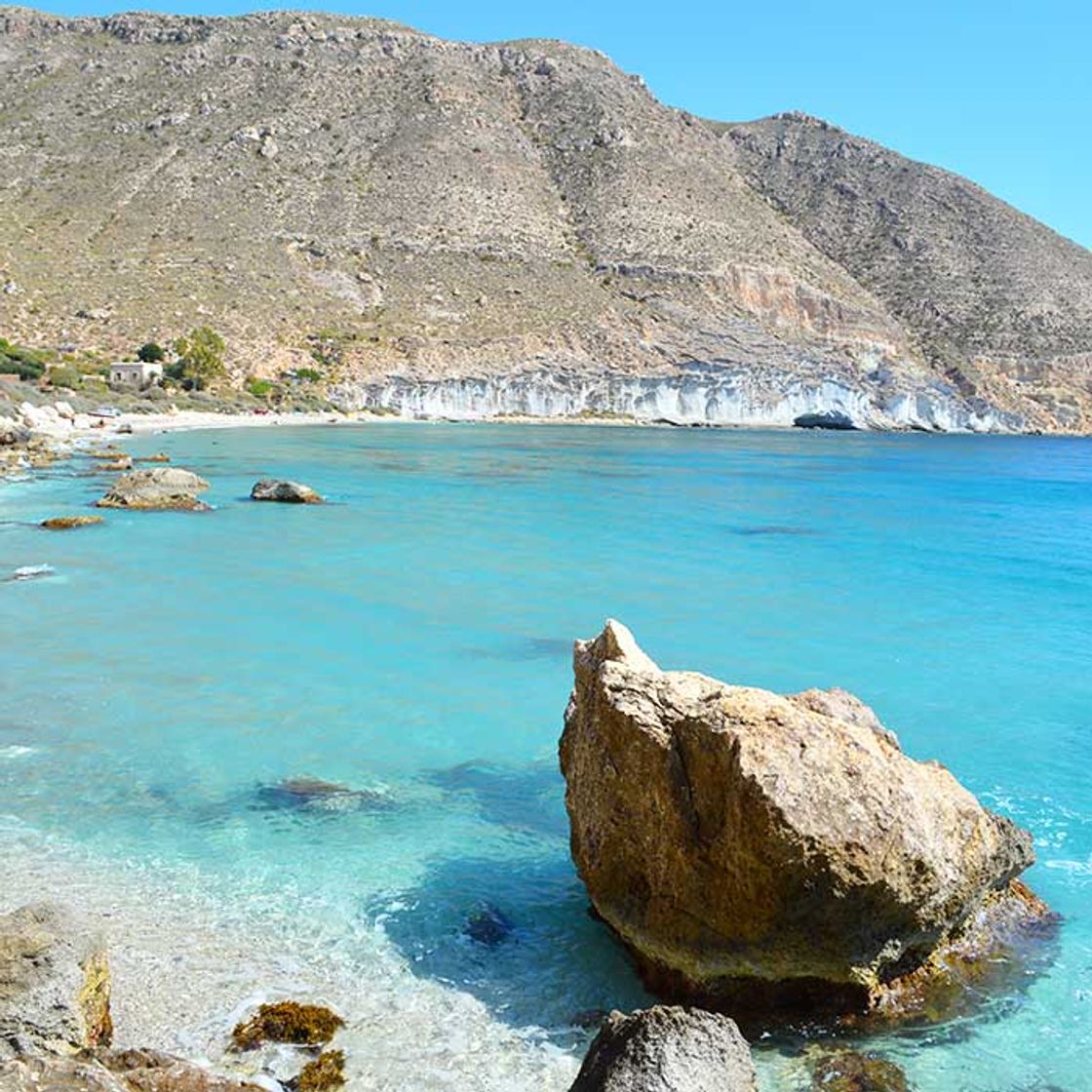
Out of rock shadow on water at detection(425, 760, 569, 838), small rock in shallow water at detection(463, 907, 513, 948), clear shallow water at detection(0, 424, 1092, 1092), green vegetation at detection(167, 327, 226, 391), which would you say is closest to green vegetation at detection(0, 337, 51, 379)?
green vegetation at detection(167, 327, 226, 391)

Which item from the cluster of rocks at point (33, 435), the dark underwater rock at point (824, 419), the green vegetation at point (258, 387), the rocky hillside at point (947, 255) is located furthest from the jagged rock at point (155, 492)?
the rocky hillside at point (947, 255)

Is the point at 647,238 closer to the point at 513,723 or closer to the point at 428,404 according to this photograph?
A: the point at 428,404

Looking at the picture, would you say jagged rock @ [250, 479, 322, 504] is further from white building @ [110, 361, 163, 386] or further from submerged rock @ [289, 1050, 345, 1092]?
white building @ [110, 361, 163, 386]

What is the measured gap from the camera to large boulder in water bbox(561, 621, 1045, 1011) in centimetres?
625

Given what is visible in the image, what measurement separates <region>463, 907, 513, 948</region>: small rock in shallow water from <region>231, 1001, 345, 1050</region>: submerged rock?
4.30 ft

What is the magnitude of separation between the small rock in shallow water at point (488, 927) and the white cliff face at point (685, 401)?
8654 centimetres

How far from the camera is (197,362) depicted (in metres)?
79.1

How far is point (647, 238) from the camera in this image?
11588 centimetres

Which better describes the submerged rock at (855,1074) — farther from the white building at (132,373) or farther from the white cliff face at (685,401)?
the white cliff face at (685,401)

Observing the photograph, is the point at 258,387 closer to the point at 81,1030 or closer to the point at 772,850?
the point at 81,1030

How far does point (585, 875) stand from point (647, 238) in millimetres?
113977

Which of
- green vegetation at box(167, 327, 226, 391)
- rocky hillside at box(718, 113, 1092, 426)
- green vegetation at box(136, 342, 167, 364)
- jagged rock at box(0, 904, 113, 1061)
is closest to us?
jagged rock at box(0, 904, 113, 1061)

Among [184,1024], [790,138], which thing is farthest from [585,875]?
[790,138]

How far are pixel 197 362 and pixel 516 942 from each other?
77.3m
